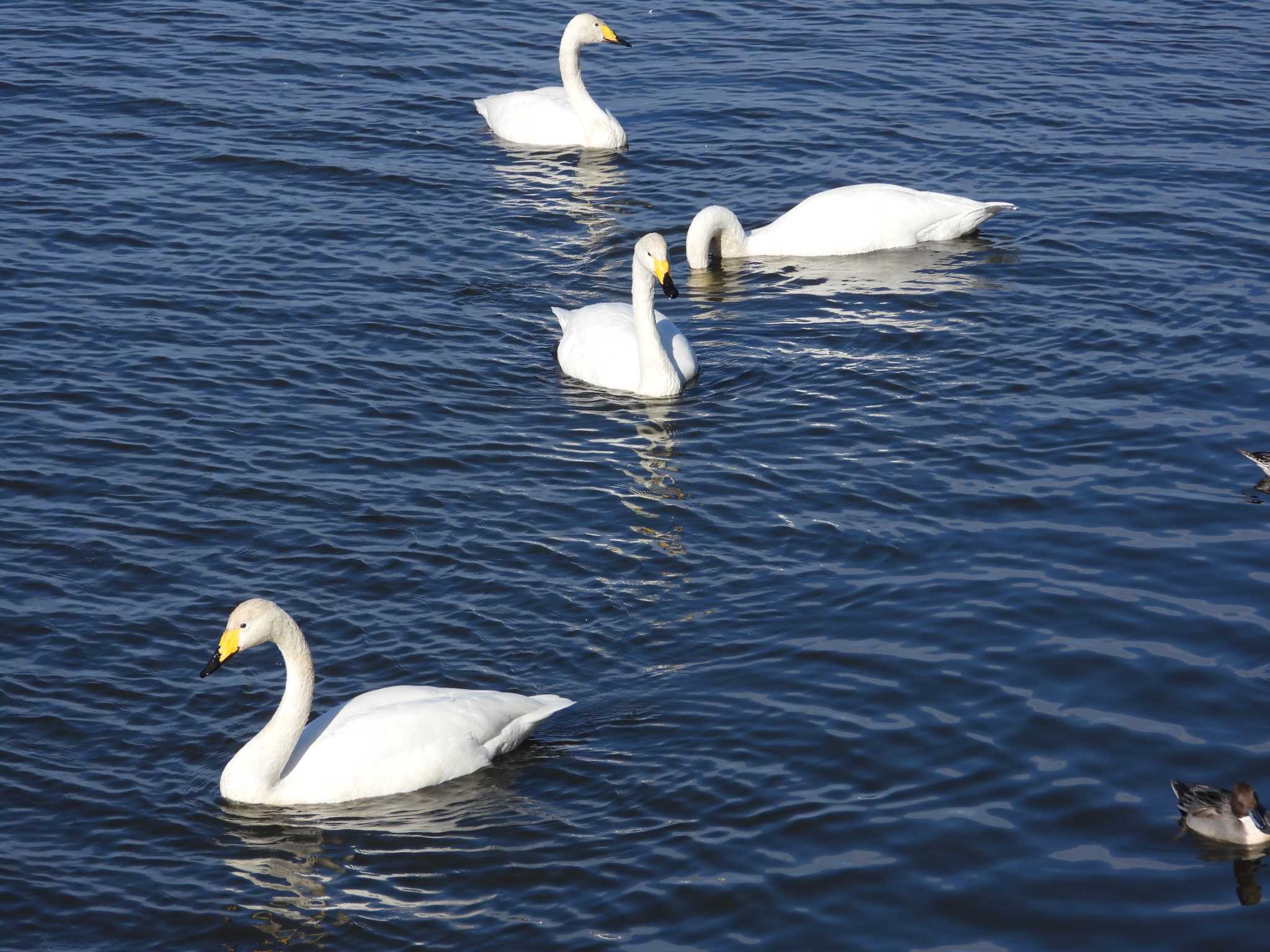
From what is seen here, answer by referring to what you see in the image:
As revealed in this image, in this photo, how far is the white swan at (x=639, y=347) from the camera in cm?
1441

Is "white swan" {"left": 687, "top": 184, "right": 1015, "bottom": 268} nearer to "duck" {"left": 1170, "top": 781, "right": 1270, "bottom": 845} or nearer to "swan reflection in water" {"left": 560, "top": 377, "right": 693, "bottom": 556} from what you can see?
"swan reflection in water" {"left": 560, "top": 377, "right": 693, "bottom": 556}

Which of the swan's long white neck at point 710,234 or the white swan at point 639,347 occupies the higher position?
the swan's long white neck at point 710,234

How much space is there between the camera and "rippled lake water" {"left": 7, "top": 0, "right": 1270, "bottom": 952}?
861 centimetres

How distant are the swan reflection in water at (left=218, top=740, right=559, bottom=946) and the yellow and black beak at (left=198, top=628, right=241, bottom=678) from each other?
76 centimetres

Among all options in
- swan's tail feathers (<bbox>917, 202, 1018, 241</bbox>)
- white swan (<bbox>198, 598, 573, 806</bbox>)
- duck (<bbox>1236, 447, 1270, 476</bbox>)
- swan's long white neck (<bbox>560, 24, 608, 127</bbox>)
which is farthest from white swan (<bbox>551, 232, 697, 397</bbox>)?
swan's long white neck (<bbox>560, 24, 608, 127</bbox>)

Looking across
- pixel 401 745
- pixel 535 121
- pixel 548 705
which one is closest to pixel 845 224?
pixel 535 121

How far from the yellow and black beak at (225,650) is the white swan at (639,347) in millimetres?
5817

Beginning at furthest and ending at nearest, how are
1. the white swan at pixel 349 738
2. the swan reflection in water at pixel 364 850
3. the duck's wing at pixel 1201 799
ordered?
the white swan at pixel 349 738 → the duck's wing at pixel 1201 799 → the swan reflection in water at pixel 364 850

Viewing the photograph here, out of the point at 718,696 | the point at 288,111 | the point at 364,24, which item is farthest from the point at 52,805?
the point at 364,24

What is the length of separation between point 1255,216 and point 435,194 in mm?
8849

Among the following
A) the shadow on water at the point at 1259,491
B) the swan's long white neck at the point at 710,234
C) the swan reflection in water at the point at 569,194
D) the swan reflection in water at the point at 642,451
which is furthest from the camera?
the swan reflection in water at the point at 569,194

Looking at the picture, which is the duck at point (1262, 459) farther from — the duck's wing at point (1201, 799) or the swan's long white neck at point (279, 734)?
the swan's long white neck at point (279, 734)

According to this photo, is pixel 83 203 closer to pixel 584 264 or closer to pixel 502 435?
pixel 584 264

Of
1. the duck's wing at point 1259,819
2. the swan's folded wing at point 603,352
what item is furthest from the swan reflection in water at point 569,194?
the duck's wing at point 1259,819
